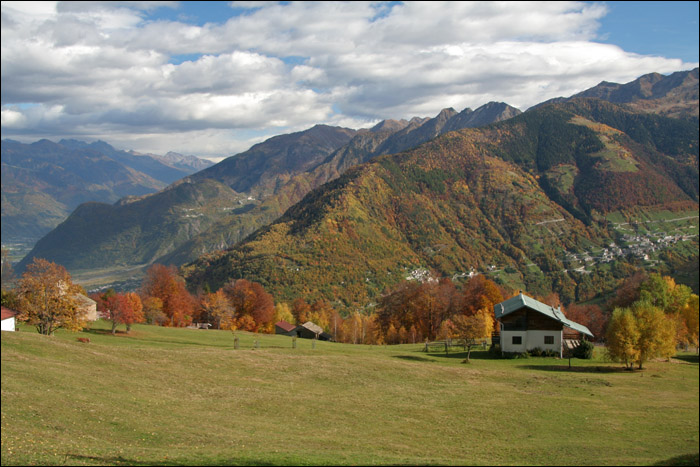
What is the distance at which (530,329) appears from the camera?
52.5m

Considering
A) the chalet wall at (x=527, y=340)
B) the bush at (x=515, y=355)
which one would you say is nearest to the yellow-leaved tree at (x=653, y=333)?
the chalet wall at (x=527, y=340)

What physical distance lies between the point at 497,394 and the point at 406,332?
5309cm

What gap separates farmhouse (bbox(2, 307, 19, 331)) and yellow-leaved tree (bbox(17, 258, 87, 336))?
0.69m

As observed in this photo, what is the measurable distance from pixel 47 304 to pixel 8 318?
3.61 m

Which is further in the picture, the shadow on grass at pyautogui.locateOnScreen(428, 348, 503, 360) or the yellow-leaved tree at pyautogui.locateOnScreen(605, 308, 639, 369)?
the shadow on grass at pyautogui.locateOnScreen(428, 348, 503, 360)

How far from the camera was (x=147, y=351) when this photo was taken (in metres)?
40.6

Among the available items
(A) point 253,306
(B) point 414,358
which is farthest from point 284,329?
A: (B) point 414,358

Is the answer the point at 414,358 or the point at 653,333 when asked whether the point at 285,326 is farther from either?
the point at 653,333

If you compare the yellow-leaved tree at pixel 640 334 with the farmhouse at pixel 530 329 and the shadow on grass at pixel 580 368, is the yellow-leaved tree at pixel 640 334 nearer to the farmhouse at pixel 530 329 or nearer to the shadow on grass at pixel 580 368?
the shadow on grass at pixel 580 368

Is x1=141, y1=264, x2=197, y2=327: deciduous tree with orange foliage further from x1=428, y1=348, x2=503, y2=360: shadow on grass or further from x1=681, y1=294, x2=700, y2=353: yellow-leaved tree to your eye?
x1=681, y1=294, x2=700, y2=353: yellow-leaved tree

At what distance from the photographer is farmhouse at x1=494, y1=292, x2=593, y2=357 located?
171 ft

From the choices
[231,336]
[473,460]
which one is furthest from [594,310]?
[473,460]

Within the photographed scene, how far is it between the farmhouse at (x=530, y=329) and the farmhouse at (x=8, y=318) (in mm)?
49038

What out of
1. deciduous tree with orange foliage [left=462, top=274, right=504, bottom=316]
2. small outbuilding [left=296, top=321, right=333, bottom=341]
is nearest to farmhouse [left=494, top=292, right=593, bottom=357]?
deciduous tree with orange foliage [left=462, top=274, right=504, bottom=316]
